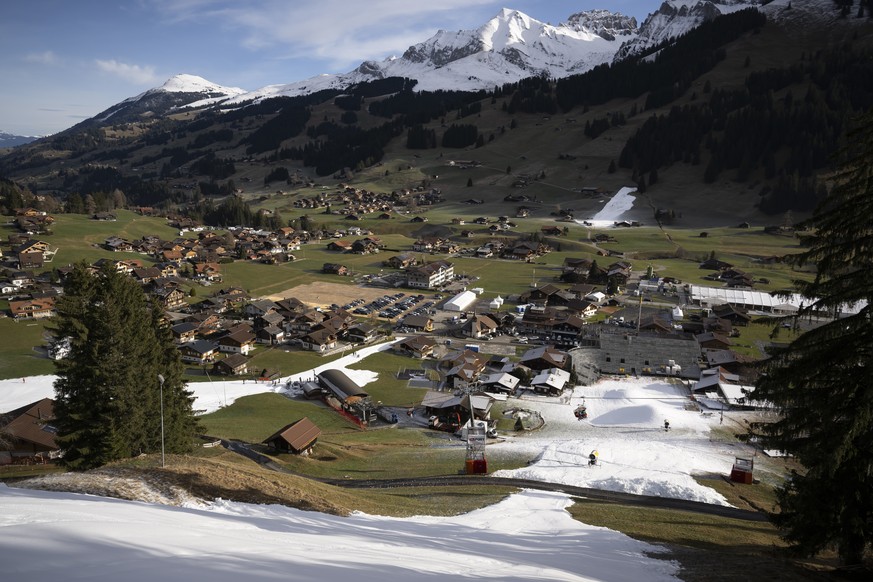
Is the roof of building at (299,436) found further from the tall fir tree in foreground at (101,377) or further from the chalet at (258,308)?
the chalet at (258,308)

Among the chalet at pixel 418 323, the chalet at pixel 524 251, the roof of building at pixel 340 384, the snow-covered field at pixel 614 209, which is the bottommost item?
the roof of building at pixel 340 384

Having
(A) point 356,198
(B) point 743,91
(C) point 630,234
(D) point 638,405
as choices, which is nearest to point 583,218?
(C) point 630,234

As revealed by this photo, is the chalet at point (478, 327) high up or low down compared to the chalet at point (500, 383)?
up

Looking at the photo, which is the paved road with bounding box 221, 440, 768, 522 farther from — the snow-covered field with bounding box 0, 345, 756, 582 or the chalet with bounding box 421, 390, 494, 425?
the chalet with bounding box 421, 390, 494, 425

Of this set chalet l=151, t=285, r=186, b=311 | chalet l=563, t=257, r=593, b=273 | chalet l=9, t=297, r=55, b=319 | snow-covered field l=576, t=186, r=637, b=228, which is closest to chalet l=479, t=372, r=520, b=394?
chalet l=151, t=285, r=186, b=311

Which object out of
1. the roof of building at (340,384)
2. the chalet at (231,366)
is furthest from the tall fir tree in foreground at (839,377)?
the chalet at (231,366)
